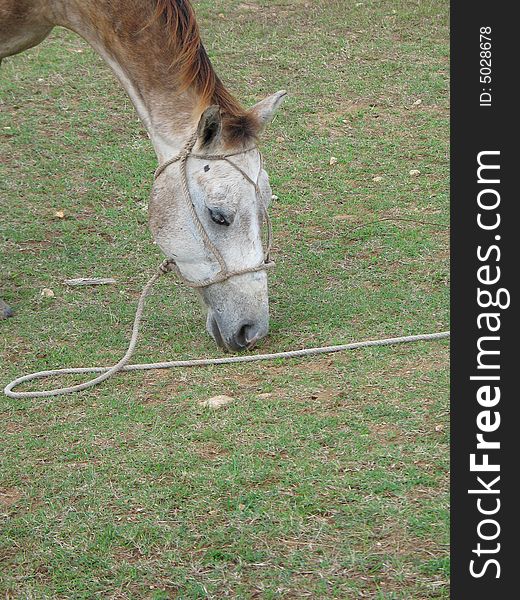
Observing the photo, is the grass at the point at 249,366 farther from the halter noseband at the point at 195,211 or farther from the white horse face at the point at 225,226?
the halter noseband at the point at 195,211

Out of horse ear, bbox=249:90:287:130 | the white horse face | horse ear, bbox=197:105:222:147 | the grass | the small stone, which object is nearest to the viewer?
the grass

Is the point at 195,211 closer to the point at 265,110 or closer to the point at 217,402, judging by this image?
the point at 265,110

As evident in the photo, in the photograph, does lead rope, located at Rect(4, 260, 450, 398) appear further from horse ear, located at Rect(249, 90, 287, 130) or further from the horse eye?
horse ear, located at Rect(249, 90, 287, 130)

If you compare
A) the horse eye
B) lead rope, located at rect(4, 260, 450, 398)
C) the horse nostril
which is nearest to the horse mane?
the horse eye

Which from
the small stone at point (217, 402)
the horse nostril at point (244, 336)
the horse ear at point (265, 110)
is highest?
the horse ear at point (265, 110)

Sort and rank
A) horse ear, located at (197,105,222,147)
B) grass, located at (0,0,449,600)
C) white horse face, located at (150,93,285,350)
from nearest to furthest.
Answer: grass, located at (0,0,449,600)
horse ear, located at (197,105,222,147)
white horse face, located at (150,93,285,350)

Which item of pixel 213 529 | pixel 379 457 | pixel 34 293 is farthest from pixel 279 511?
pixel 34 293

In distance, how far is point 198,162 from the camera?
14.3 ft

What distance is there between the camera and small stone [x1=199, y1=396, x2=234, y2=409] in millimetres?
3994

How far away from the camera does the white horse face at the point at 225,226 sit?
4312 mm

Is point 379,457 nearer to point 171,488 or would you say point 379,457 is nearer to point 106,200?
point 171,488

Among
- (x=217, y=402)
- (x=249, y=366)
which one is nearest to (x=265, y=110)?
(x=249, y=366)

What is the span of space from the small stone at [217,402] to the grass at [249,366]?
0.15 feet

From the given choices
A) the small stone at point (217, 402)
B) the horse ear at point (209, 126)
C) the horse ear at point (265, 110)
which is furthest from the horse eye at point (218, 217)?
the small stone at point (217, 402)
